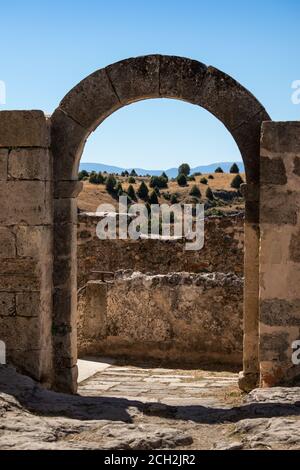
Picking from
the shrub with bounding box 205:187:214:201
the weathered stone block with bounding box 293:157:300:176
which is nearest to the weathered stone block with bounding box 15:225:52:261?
the weathered stone block with bounding box 293:157:300:176

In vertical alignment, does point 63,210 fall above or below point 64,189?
below

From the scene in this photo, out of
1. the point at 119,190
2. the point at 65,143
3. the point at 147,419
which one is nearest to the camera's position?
the point at 147,419

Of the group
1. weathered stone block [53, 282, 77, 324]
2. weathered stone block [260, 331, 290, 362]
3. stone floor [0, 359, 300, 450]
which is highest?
weathered stone block [53, 282, 77, 324]

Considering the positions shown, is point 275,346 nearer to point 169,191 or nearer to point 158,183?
point 169,191

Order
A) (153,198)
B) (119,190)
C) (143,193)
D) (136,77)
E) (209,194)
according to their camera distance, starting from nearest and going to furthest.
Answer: (136,77), (153,198), (143,193), (119,190), (209,194)

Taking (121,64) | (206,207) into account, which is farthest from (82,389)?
(206,207)

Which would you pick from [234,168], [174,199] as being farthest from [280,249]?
[234,168]

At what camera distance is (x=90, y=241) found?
656 inches

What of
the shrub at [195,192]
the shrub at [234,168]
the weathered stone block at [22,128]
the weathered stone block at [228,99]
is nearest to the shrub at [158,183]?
the shrub at [195,192]

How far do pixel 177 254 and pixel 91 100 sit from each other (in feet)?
27.2

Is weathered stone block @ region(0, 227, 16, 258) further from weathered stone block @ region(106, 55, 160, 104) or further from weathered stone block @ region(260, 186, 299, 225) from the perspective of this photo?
weathered stone block @ region(260, 186, 299, 225)

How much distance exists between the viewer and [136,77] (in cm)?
766

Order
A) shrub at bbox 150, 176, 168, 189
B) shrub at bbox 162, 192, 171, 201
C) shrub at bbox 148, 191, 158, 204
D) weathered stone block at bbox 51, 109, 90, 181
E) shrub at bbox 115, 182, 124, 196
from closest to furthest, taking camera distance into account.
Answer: weathered stone block at bbox 51, 109, 90, 181 → shrub at bbox 148, 191, 158, 204 → shrub at bbox 115, 182, 124, 196 → shrub at bbox 162, 192, 171, 201 → shrub at bbox 150, 176, 168, 189

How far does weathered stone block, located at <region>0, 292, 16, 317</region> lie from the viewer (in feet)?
24.6
